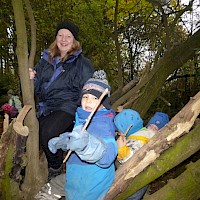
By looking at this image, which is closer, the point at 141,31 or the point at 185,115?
the point at 185,115

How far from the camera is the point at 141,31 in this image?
33.8 feet

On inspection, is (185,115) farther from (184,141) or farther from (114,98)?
(114,98)

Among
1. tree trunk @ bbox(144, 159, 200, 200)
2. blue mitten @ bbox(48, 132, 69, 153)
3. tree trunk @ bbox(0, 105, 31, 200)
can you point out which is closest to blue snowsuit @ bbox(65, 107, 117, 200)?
blue mitten @ bbox(48, 132, 69, 153)

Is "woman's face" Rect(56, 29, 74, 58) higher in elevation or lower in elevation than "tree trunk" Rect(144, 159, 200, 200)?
higher

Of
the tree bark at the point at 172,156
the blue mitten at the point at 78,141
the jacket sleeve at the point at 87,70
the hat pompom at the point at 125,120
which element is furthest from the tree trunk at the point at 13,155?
the blue mitten at the point at 78,141

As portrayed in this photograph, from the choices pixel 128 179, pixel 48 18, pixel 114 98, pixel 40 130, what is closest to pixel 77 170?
pixel 128 179

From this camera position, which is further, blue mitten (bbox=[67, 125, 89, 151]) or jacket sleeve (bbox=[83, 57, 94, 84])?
jacket sleeve (bbox=[83, 57, 94, 84])

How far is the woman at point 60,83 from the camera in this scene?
2971mm

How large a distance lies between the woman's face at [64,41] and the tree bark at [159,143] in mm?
1210

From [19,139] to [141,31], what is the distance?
26.1 ft

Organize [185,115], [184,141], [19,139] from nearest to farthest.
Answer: [185,115], [184,141], [19,139]

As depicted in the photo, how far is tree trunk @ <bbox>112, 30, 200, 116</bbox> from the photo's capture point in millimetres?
4395

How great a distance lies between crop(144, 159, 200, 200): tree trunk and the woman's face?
56.4 inches

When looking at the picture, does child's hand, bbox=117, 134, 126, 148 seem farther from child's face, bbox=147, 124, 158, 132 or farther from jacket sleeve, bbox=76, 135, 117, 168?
child's face, bbox=147, 124, 158, 132
